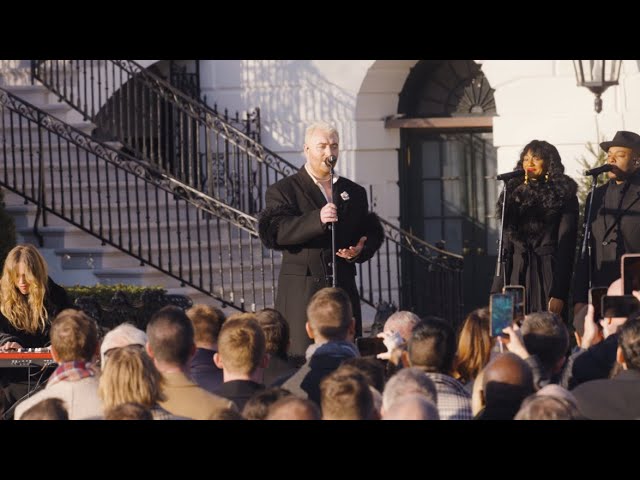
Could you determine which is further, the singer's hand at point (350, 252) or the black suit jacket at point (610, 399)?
the singer's hand at point (350, 252)

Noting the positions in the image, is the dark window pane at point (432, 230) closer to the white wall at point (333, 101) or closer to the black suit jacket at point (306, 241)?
the white wall at point (333, 101)

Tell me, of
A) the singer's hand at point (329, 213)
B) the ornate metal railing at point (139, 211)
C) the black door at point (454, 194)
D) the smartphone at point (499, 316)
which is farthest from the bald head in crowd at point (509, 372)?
the black door at point (454, 194)

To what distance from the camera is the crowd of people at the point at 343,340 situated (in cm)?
536

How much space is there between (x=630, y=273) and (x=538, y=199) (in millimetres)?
1714

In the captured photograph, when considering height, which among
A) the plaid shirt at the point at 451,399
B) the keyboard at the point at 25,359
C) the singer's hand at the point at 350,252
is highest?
the singer's hand at the point at 350,252

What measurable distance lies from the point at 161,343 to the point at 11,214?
717 cm

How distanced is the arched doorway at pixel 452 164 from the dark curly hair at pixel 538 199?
581 centimetres

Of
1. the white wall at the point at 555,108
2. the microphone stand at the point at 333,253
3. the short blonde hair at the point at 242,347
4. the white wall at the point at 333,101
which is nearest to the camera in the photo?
the short blonde hair at the point at 242,347

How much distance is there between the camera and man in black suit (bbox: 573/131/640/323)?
8.64 meters

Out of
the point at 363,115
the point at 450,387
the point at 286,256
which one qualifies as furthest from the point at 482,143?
the point at 450,387

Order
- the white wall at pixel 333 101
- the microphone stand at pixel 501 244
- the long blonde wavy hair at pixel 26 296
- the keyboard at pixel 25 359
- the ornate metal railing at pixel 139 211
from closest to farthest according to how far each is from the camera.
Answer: the keyboard at pixel 25 359 < the long blonde wavy hair at pixel 26 296 < the microphone stand at pixel 501 244 < the ornate metal railing at pixel 139 211 < the white wall at pixel 333 101

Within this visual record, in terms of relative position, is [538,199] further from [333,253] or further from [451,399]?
[451,399]

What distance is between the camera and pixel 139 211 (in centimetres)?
1306

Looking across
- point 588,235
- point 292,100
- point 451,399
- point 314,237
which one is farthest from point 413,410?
point 292,100
